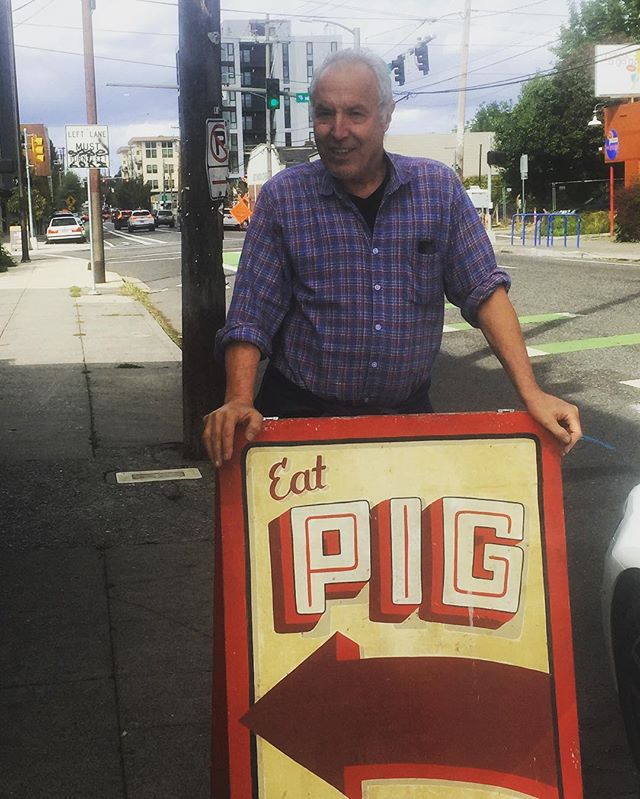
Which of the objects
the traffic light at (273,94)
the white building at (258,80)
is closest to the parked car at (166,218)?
the white building at (258,80)

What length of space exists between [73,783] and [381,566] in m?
1.42

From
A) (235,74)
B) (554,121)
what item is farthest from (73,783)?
(235,74)

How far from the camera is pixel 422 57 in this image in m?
39.8

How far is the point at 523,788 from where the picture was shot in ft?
8.20

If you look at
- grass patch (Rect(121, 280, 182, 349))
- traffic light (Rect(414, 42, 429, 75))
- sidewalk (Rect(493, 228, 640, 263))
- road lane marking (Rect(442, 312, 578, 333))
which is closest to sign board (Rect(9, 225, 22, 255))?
traffic light (Rect(414, 42, 429, 75))

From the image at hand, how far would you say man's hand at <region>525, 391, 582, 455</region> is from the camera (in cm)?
255

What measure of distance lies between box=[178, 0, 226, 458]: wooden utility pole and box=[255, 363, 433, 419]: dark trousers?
4.29 m

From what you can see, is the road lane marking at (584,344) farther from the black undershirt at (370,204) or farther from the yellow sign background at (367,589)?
the yellow sign background at (367,589)

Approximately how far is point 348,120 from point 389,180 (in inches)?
7.9

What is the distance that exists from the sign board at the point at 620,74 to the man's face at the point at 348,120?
4025 cm

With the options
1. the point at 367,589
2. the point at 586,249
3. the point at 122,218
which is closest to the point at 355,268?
the point at 367,589

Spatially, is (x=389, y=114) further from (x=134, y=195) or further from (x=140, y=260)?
(x=134, y=195)

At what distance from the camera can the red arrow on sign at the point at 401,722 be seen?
8.17ft

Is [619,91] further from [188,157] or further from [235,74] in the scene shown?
[235,74]
